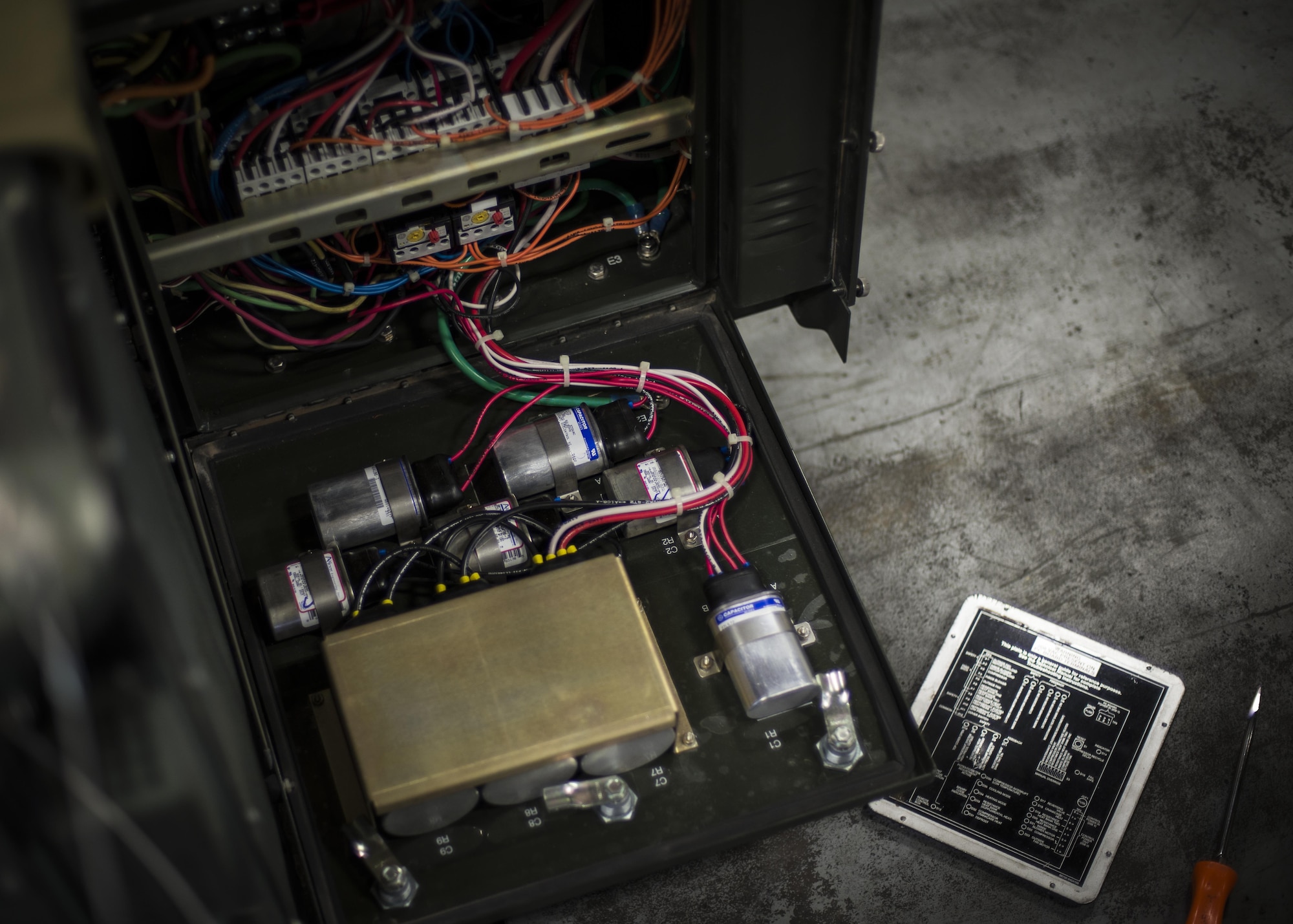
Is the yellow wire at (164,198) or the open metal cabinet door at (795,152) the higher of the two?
the yellow wire at (164,198)

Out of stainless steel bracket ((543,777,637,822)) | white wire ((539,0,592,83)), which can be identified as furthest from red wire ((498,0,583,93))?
stainless steel bracket ((543,777,637,822))

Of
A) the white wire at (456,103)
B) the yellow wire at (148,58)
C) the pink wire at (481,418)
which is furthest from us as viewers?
the pink wire at (481,418)

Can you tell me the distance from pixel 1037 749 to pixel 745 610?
1.92 ft

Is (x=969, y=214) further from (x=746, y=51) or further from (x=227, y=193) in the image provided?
(x=227, y=193)

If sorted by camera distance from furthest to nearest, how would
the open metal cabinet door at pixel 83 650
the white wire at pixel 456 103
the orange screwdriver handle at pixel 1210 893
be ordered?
the orange screwdriver handle at pixel 1210 893
the white wire at pixel 456 103
the open metal cabinet door at pixel 83 650

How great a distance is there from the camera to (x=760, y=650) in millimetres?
1185

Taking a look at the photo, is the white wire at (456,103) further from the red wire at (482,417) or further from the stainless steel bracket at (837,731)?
the stainless steel bracket at (837,731)

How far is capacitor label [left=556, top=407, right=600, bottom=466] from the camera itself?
1.30 m

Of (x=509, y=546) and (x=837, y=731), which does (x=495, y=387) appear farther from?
(x=837, y=731)

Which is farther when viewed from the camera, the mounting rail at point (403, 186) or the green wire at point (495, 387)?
the green wire at point (495, 387)

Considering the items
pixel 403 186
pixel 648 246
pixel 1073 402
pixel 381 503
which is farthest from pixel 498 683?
pixel 1073 402

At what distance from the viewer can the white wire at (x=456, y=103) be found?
1.25 m

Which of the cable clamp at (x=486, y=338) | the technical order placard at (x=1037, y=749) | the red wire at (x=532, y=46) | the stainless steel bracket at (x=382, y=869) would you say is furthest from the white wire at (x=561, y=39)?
the technical order placard at (x=1037, y=749)

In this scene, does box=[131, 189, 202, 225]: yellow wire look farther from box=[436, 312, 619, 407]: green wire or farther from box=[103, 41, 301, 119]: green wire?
box=[436, 312, 619, 407]: green wire
